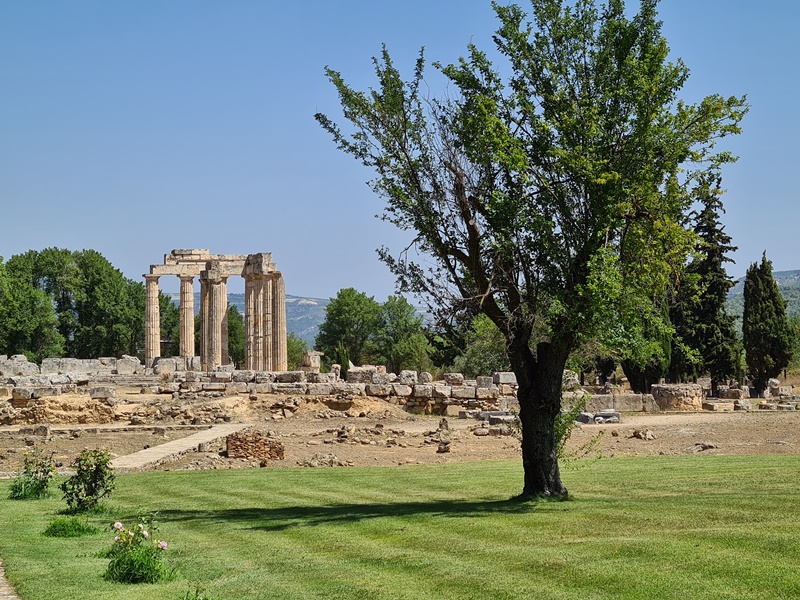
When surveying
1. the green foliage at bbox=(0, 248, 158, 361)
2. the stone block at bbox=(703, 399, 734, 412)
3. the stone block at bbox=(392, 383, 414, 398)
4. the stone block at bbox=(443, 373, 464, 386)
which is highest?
the green foliage at bbox=(0, 248, 158, 361)

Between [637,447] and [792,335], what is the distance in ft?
125

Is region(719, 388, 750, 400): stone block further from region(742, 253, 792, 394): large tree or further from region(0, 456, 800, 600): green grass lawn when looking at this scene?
region(0, 456, 800, 600): green grass lawn

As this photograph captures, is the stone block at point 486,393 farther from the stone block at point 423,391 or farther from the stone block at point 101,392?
the stone block at point 101,392

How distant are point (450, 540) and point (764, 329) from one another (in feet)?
170

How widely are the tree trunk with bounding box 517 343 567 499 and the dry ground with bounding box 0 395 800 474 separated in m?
5.36

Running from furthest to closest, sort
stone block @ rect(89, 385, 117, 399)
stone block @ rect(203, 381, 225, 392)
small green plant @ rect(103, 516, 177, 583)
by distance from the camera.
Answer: stone block @ rect(203, 381, 225, 392) → stone block @ rect(89, 385, 117, 399) → small green plant @ rect(103, 516, 177, 583)

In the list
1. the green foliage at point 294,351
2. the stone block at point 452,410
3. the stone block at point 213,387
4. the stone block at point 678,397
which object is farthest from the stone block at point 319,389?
the green foliage at point 294,351

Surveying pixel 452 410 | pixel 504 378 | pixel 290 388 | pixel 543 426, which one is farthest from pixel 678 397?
pixel 543 426

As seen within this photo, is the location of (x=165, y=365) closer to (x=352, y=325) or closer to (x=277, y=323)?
(x=277, y=323)

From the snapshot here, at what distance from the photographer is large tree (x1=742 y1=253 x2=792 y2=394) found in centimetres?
5888

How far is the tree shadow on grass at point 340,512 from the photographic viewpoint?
44.3ft

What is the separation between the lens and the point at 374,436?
29609mm

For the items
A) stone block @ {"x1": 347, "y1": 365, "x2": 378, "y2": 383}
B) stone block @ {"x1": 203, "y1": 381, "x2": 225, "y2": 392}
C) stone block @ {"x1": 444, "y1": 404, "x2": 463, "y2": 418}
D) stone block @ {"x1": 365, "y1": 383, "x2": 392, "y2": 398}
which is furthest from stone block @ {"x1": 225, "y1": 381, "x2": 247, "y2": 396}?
stone block @ {"x1": 444, "y1": 404, "x2": 463, "y2": 418}

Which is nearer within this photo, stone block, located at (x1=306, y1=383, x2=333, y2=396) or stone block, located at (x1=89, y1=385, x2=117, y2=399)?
stone block, located at (x1=89, y1=385, x2=117, y2=399)
